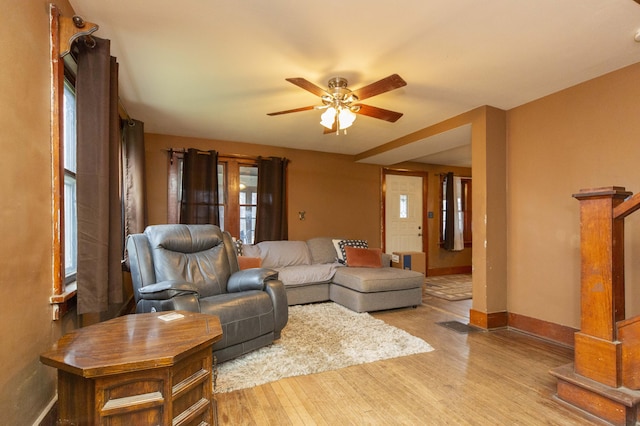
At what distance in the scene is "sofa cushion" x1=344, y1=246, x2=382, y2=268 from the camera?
458 centimetres

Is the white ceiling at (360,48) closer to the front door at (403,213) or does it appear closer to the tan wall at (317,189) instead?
the tan wall at (317,189)

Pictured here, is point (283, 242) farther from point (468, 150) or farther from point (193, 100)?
point (468, 150)

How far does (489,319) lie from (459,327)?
0.31 meters

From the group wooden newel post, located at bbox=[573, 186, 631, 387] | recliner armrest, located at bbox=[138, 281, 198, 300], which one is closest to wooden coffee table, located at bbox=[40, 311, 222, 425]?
recliner armrest, located at bbox=[138, 281, 198, 300]

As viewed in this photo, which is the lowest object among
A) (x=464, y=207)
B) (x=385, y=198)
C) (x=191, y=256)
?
(x=191, y=256)

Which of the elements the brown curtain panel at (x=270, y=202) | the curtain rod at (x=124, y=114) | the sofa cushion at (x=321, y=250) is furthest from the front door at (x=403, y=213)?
the curtain rod at (x=124, y=114)

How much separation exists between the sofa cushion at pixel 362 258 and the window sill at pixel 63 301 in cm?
334

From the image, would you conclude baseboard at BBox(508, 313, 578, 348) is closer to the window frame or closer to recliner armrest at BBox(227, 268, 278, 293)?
recliner armrest at BBox(227, 268, 278, 293)

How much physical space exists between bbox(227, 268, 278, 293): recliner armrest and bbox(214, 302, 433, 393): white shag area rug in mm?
549

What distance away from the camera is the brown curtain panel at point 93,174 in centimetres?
183

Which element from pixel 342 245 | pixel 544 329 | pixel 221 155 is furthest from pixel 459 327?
pixel 221 155

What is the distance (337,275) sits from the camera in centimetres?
438

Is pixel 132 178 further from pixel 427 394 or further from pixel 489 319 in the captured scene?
pixel 489 319

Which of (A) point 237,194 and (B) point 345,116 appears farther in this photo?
(A) point 237,194
